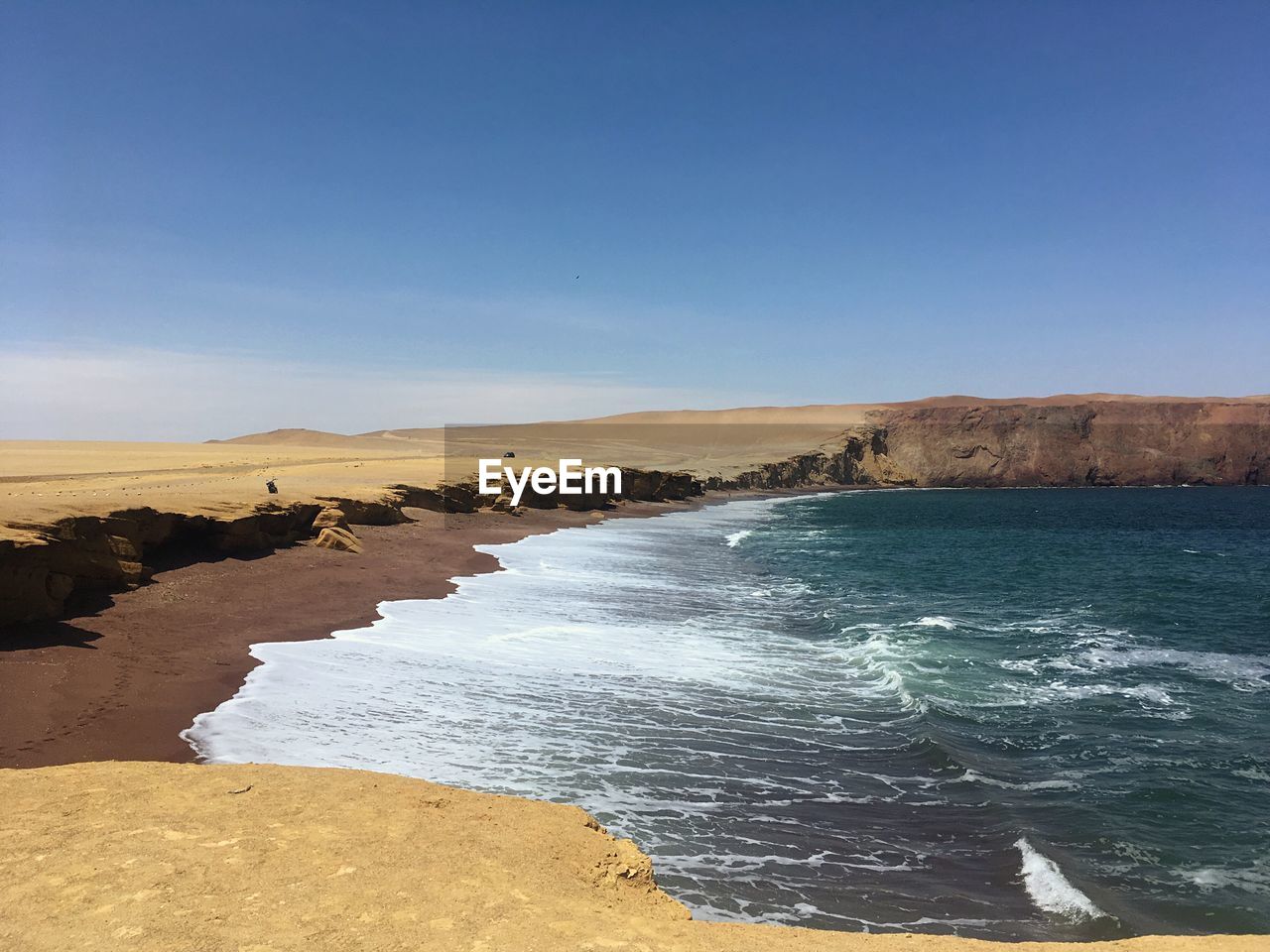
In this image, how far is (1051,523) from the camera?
5956 centimetres

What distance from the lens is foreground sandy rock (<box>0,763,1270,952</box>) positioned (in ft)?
15.9

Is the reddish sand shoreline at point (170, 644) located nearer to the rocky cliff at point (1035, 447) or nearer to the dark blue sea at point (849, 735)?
the dark blue sea at point (849, 735)

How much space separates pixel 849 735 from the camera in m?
12.2

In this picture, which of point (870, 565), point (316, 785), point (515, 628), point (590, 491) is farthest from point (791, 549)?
point (316, 785)

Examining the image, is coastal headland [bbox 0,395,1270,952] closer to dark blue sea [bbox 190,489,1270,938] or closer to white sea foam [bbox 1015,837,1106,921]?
dark blue sea [bbox 190,489,1270,938]

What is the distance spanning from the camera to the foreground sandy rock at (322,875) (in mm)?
4852

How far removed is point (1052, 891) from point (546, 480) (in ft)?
152

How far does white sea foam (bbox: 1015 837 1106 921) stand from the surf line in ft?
125

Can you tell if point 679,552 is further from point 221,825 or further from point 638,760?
point 221,825

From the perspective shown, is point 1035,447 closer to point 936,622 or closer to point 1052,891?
point 936,622

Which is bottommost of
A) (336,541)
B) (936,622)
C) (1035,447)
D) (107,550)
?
(936,622)

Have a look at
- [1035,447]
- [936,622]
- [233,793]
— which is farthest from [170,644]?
[1035,447]

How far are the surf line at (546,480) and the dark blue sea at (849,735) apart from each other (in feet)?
73.4

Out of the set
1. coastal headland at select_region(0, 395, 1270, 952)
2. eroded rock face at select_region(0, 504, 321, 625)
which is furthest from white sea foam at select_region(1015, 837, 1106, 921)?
eroded rock face at select_region(0, 504, 321, 625)
